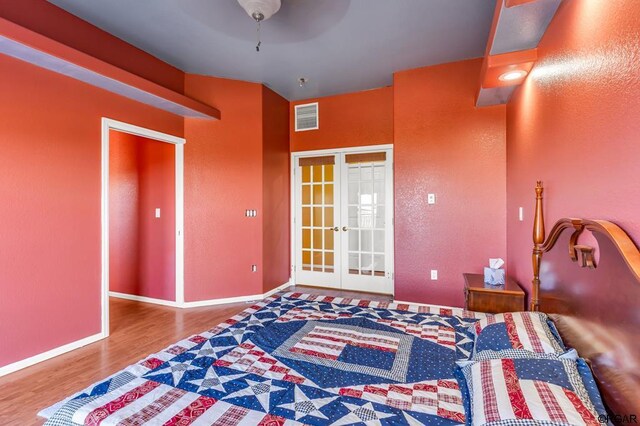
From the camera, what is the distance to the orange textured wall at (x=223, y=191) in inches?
152

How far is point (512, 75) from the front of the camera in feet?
8.14

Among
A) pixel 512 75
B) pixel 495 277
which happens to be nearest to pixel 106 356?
pixel 495 277

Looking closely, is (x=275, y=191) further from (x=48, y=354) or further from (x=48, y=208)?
(x=48, y=354)

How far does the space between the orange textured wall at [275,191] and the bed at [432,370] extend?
2.42m

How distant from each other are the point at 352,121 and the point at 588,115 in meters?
3.26

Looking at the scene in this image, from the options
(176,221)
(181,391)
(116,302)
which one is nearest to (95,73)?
(176,221)

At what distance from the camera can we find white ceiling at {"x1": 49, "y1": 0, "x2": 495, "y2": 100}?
2.55 metres

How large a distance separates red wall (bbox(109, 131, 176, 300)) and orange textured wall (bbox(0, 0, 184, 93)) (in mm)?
904

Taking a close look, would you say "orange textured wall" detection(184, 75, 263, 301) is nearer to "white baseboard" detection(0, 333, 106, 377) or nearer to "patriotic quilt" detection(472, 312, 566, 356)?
"white baseboard" detection(0, 333, 106, 377)

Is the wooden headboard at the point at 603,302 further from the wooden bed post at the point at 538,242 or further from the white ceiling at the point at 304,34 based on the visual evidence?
the white ceiling at the point at 304,34

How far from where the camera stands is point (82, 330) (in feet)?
9.18

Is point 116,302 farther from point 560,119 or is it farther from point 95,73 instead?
point 560,119

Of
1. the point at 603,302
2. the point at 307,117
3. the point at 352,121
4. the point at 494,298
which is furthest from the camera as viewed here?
the point at 307,117

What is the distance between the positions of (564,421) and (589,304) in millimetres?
571
